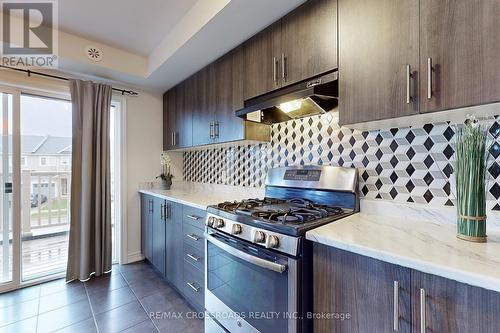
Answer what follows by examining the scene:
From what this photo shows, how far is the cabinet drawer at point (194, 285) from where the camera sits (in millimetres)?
1813

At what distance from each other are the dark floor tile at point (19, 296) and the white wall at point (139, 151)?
2.87ft

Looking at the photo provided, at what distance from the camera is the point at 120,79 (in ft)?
9.00

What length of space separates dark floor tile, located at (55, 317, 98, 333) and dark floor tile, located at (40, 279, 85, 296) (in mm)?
625

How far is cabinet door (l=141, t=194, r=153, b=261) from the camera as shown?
2.76 m

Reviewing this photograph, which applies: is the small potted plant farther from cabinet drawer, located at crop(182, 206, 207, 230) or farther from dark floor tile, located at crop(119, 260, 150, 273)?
cabinet drawer, located at crop(182, 206, 207, 230)

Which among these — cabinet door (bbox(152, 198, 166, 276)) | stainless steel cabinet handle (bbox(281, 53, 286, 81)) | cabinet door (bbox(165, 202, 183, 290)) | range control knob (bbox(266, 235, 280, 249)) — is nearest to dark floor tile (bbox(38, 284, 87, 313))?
cabinet door (bbox(152, 198, 166, 276))

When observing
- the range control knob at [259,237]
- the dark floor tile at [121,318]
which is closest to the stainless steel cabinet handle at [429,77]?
the range control knob at [259,237]

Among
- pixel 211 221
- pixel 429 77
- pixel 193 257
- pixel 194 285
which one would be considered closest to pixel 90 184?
pixel 193 257

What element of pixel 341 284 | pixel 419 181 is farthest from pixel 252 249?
pixel 419 181

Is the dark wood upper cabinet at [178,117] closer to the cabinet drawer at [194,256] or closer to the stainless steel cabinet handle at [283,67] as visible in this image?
the cabinet drawer at [194,256]

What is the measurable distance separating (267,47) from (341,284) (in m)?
1.55

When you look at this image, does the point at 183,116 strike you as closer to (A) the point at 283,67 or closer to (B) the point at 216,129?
(B) the point at 216,129

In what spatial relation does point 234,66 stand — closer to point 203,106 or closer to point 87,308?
point 203,106

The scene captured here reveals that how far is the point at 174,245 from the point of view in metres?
2.23
